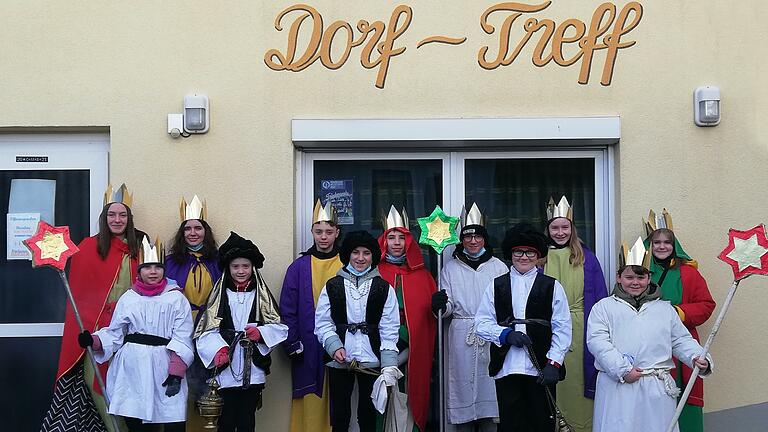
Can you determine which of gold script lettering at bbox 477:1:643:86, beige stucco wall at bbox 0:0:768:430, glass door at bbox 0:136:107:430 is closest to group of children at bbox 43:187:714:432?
beige stucco wall at bbox 0:0:768:430

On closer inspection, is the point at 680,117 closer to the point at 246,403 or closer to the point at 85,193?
the point at 246,403

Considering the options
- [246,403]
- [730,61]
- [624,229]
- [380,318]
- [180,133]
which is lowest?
Answer: [246,403]

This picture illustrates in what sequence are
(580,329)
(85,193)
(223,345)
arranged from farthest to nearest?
(85,193) → (580,329) → (223,345)

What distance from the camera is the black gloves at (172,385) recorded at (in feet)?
19.9

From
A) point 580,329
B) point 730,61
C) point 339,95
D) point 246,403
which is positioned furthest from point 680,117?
point 246,403

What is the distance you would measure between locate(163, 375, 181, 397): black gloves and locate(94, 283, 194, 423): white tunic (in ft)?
0.17

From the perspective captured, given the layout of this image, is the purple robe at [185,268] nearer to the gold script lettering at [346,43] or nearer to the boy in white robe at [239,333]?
the boy in white robe at [239,333]

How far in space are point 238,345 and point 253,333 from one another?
0.12 meters

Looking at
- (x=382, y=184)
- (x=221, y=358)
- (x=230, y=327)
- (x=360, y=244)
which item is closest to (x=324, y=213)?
(x=360, y=244)

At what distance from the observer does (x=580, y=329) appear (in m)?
6.78

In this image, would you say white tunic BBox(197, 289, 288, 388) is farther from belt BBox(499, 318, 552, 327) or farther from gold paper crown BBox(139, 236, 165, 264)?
belt BBox(499, 318, 552, 327)

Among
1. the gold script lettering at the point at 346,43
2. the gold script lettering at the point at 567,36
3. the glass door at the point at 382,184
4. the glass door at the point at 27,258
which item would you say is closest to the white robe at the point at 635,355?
the glass door at the point at 382,184

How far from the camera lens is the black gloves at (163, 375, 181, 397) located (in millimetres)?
6071

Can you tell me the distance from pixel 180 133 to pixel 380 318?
197 centimetres
